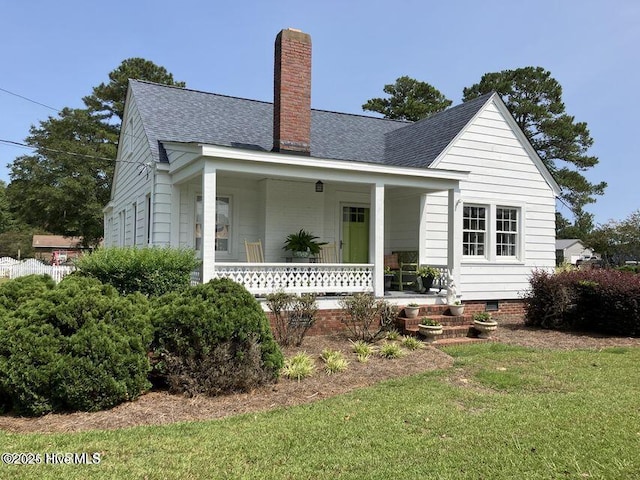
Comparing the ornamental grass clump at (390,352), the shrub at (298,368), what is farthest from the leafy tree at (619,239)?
the shrub at (298,368)

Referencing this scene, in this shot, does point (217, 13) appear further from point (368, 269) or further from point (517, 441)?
point (517, 441)

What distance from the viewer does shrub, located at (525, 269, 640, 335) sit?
9.78 m

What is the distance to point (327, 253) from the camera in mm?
12055

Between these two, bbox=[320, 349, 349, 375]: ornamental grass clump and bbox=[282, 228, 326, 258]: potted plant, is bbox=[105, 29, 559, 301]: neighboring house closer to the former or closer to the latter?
bbox=[282, 228, 326, 258]: potted plant

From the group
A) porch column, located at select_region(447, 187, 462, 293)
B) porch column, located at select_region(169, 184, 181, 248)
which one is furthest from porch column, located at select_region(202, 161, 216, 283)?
porch column, located at select_region(447, 187, 462, 293)

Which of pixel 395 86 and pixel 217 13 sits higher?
pixel 395 86

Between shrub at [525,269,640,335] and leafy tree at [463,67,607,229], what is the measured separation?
83.9 feet

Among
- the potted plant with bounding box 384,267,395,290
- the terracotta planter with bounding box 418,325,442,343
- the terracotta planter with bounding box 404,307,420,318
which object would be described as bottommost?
the terracotta planter with bounding box 418,325,442,343

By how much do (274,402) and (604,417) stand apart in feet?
11.3

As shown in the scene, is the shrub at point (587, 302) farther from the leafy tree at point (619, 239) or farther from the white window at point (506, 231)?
the leafy tree at point (619, 239)

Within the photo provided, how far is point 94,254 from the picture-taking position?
322 inches

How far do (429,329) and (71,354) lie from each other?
20.0 feet

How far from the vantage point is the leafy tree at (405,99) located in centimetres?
3556

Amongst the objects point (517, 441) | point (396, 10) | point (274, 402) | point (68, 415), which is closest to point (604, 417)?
point (517, 441)
